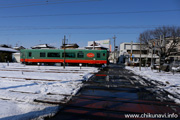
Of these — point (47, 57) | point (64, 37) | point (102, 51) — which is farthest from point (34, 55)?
point (102, 51)

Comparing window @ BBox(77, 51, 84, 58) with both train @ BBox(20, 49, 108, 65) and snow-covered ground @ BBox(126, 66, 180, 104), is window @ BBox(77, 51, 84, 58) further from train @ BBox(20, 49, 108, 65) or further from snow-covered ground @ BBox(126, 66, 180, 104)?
A: snow-covered ground @ BBox(126, 66, 180, 104)

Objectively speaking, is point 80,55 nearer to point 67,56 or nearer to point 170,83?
point 67,56

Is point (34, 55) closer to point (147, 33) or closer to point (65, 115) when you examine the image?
point (65, 115)

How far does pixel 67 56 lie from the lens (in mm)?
22234

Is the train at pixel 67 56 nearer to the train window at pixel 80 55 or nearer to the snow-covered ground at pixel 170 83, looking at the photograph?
the train window at pixel 80 55

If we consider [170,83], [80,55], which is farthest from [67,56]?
[170,83]

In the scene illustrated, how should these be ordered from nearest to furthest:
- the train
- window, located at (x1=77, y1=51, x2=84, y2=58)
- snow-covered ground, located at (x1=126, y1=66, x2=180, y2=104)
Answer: snow-covered ground, located at (x1=126, y1=66, x2=180, y2=104), the train, window, located at (x1=77, y1=51, x2=84, y2=58)

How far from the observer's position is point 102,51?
21.5m

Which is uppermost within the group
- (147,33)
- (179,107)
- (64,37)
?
(147,33)

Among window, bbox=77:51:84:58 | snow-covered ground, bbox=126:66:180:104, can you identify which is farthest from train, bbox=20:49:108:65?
snow-covered ground, bbox=126:66:180:104

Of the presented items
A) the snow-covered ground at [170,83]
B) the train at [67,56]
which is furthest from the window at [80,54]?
the snow-covered ground at [170,83]

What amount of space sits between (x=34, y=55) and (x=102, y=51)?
44.7 feet

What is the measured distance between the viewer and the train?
71.1 feet

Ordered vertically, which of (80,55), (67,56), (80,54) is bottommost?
(67,56)
